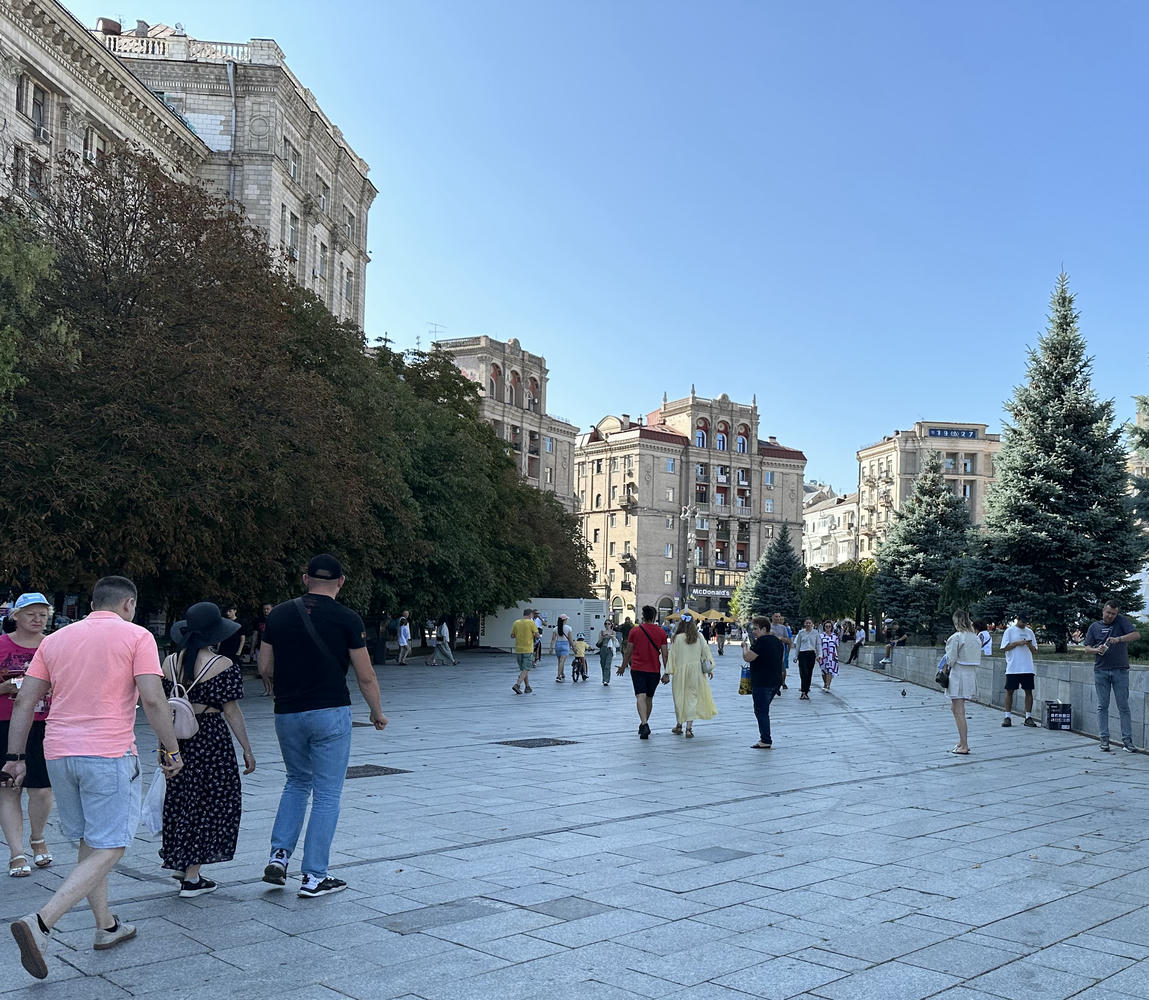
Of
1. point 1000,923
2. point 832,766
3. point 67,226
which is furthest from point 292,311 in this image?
point 1000,923

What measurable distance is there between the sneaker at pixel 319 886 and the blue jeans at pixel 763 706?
26.8ft

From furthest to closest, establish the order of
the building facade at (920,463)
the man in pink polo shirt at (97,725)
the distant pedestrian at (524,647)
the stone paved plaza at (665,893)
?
the building facade at (920,463) → the distant pedestrian at (524,647) → the man in pink polo shirt at (97,725) → the stone paved plaza at (665,893)

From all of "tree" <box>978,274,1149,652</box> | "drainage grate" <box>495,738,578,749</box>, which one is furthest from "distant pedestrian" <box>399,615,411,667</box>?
"drainage grate" <box>495,738,578,749</box>

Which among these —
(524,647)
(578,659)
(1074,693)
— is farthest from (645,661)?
(578,659)

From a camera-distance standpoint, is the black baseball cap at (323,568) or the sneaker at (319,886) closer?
the sneaker at (319,886)

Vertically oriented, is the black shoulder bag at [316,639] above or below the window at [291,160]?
below

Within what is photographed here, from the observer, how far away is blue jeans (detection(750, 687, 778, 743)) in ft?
45.8

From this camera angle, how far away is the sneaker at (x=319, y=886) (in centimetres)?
634

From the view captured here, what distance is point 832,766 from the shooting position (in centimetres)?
1248

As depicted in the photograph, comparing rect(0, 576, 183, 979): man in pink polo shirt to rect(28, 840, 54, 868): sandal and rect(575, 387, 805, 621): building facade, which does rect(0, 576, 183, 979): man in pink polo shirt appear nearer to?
rect(28, 840, 54, 868): sandal

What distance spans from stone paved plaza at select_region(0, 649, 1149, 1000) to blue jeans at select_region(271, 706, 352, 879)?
10.7 inches

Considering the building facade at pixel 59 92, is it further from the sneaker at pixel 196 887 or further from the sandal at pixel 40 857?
the sneaker at pixel 196 887

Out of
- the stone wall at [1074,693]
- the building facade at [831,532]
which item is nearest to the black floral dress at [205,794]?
the stone wall at [1074,693]

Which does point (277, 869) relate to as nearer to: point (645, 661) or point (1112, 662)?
point (645, 661)
